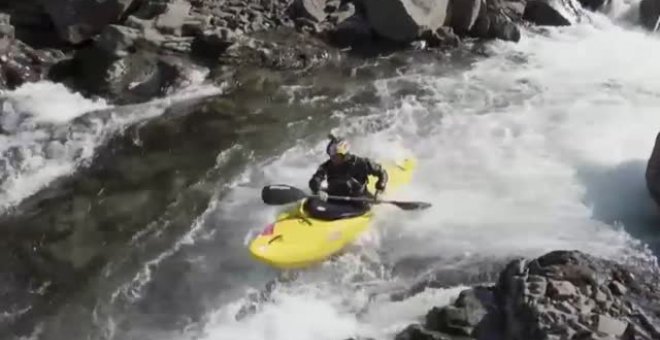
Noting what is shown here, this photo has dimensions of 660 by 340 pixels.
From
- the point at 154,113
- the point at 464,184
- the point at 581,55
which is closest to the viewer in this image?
the point at 464,184

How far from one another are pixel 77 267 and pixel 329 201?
265cm

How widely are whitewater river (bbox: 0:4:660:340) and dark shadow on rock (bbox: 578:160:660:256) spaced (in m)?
0.03

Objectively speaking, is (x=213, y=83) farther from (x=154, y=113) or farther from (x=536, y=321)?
(x=536, y=321)

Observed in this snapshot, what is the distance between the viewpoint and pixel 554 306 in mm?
7305

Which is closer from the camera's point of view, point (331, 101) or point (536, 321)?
point (536, 321)

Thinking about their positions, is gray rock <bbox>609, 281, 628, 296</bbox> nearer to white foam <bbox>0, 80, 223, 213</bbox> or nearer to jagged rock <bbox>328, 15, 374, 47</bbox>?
white foam <bbox>0, 80, 223, 213</bbox>

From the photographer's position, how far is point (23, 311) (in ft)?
29.1

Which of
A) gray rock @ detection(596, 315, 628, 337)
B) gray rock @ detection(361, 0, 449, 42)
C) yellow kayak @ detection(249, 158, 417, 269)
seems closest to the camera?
gray rock @ detection(596, 315, 628, 337)

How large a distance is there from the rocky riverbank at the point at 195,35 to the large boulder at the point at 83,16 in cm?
2

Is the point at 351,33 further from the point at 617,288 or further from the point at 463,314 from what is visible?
the point at 617,288

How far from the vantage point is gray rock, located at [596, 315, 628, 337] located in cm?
698

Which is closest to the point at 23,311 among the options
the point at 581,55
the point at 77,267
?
the point at 77,267

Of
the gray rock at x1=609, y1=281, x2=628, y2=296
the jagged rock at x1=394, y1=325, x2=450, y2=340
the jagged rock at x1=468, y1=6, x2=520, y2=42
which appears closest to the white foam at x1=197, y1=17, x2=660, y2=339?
the jagged rock at x1=468, y1=6, x2=520, y2=42

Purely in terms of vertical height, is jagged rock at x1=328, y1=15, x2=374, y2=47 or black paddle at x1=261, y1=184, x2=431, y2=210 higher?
black paddle at x1=261, y1=184, x2=431, y2=210
